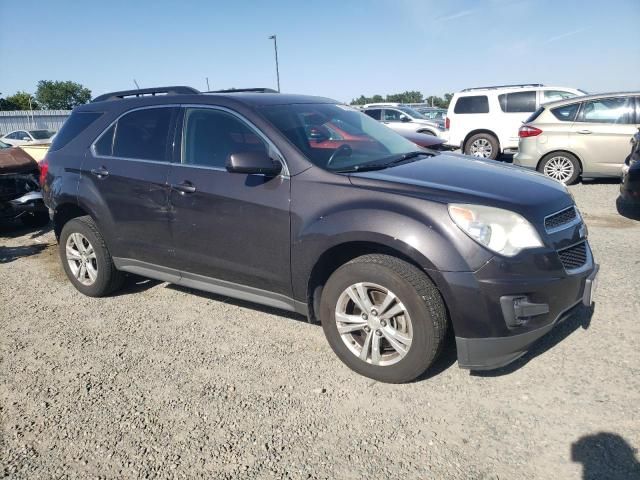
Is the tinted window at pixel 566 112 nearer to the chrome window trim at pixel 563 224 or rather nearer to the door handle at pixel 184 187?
the chrome window trim at pixel 563 224

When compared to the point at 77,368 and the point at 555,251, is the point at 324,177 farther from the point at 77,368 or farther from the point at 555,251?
the point at 77,368

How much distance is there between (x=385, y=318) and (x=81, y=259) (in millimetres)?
3144

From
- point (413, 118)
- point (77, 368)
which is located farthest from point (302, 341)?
point (413, 118)

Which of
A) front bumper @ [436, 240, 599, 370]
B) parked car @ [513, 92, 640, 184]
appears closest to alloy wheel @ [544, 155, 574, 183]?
parked car @ [513, 92, 640, 184]

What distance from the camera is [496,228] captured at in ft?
8.90

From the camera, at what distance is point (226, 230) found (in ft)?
11.6

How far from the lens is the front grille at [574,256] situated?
285cm

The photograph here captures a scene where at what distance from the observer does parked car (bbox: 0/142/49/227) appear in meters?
6.77

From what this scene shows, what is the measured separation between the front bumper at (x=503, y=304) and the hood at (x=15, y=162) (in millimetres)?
6470

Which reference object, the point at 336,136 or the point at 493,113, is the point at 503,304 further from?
the point at 493,113

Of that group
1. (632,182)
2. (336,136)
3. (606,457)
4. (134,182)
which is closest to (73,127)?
(134,182)

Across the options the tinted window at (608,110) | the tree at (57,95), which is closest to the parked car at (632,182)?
the tinted window at (608,110)

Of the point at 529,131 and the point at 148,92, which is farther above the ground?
the point at 148,92

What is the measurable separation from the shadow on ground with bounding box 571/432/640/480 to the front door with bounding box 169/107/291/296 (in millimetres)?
1891
